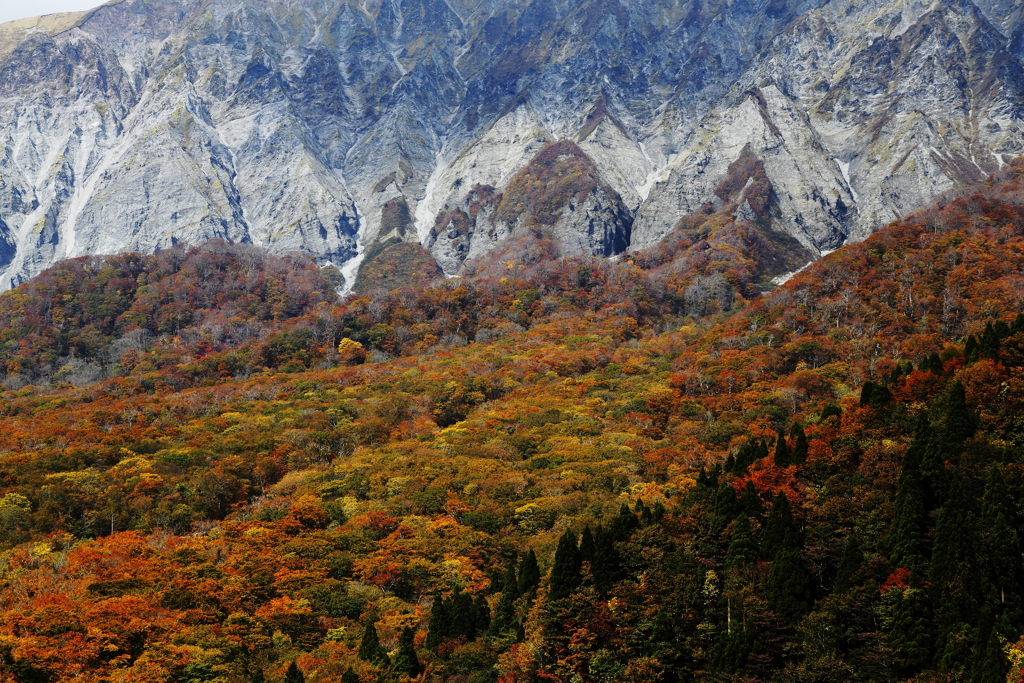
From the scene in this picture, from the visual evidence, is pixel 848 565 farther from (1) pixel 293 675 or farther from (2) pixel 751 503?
(1) pixel 293 675

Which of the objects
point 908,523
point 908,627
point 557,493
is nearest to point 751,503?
point 908,523

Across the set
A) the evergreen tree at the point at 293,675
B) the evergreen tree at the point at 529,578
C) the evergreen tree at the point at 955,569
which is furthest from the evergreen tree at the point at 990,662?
the evergreen tree at the point at 293,675

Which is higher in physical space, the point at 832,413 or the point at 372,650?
the point at 832,413

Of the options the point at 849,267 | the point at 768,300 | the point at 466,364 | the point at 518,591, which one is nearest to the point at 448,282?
the point at 466,364

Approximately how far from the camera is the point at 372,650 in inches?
1869

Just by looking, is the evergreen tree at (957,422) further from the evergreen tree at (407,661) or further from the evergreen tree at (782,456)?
the evergreen tree at (407,661)

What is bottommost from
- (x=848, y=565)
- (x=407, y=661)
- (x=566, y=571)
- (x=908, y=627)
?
(x=908, y=627)

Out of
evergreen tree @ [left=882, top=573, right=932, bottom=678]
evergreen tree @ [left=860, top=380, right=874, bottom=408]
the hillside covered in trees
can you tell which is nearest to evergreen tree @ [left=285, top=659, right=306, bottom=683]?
the hillside covered in trees

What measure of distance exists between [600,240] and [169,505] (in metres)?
144

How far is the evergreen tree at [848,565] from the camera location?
1703 inches

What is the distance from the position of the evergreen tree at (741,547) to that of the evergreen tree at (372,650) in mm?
21275

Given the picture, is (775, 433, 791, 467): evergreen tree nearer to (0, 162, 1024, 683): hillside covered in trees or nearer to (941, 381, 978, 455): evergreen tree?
(0, 162, 1024, 683): hillside covered in trees

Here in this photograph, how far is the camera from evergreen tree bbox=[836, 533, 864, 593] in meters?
43.2

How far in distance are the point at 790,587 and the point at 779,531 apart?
4839 mm
